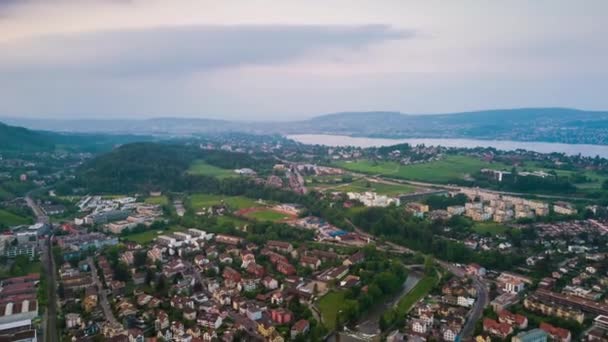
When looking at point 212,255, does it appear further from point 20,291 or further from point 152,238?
point 20,291

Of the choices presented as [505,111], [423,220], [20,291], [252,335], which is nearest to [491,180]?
[423,220]

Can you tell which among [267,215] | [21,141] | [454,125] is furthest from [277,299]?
[454,125]

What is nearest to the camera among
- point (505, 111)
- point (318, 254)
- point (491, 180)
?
point (318, 254)

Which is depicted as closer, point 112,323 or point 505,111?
point 112,323

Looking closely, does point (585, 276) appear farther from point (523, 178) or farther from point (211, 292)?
point (523, 178)

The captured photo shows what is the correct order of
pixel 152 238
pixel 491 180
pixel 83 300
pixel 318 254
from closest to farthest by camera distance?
pixel 83 300
pixel 318 254
pixel 152 238
pixel 491 180

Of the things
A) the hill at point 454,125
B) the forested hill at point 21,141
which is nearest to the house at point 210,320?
the forested hill at point 21,141

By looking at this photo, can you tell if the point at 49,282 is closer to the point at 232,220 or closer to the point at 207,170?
the point at 232,220

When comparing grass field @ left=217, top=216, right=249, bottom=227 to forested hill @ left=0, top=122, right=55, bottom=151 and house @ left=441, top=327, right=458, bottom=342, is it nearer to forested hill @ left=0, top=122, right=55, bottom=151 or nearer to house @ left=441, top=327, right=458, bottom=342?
house @ left=441, top=327, right=458, bottom=342
